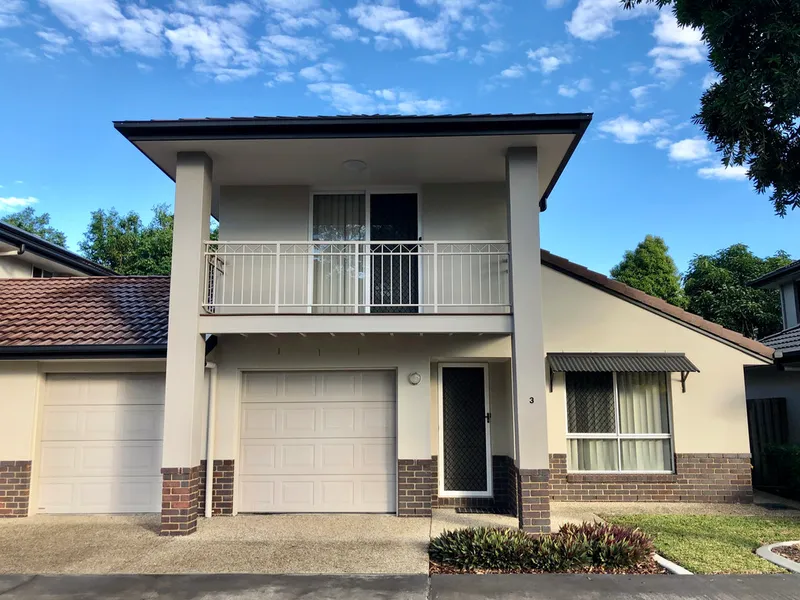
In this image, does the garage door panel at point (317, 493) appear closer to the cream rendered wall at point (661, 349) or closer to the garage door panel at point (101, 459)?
the garage door panel at point (101, 459)

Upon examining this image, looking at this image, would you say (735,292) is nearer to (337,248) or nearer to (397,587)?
(337,248)

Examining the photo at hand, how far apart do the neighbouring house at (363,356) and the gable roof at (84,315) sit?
0.21 feet

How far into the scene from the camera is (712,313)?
2298cm

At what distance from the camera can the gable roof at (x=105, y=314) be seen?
28.6ft

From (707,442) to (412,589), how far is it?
6.34 metres

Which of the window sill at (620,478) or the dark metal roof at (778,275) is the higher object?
the dark metal roof at (778,275)

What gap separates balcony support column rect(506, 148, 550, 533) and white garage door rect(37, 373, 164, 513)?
547 cm

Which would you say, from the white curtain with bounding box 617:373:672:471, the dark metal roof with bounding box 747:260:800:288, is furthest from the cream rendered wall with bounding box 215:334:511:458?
the dark metal roof with bounding box 747:260:800:288

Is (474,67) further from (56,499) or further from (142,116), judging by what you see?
(56,499)

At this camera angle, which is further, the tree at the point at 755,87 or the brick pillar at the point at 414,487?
the brick pillar at the point at 414,487

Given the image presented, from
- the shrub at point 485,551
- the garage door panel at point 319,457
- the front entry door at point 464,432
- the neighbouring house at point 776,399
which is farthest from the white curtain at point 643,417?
the garage door panel at point 319,457

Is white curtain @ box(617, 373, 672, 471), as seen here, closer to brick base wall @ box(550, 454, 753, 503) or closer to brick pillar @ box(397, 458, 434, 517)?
brick base wall @ box(550, 454, 753, 503)

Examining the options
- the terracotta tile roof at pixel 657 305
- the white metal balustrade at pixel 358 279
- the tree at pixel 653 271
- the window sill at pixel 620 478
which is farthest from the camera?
the tree at pixel 653 271

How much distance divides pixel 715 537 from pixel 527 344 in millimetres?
3298
